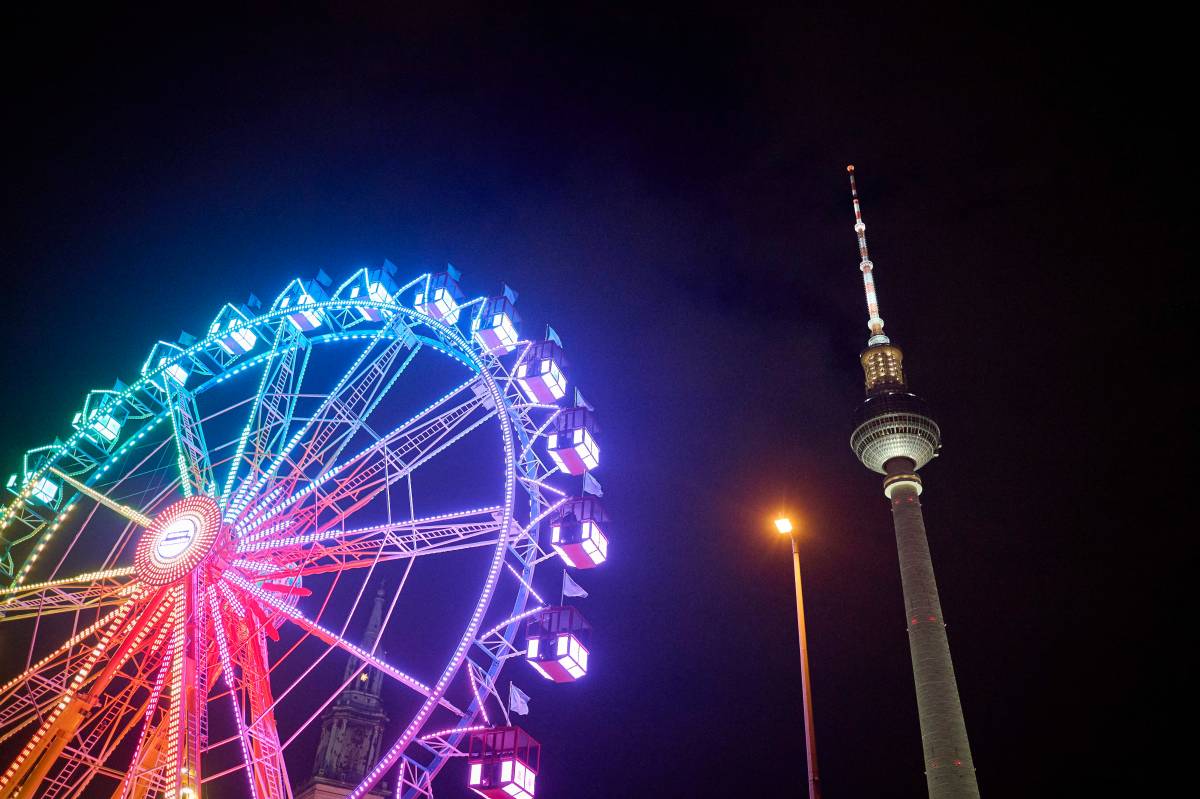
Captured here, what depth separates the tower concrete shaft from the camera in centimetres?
4069

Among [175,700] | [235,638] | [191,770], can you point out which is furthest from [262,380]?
[191,770]

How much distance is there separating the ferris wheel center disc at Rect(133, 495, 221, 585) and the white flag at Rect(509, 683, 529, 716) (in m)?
7.97

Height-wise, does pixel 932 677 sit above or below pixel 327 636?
above

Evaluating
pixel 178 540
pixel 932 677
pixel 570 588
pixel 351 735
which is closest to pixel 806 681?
pixel 570 588

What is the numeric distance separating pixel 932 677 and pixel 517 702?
88.5 ft

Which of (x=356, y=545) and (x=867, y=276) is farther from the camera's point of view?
(x=867, y=276)

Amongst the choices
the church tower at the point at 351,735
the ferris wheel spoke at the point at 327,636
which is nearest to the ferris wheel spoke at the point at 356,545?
the ferris wheel spoke at the point at 327,636

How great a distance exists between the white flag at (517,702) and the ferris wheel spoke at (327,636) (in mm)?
2135

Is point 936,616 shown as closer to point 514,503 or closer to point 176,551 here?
point 514,503

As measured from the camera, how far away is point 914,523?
50.0 metres

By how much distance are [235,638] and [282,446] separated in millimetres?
4821

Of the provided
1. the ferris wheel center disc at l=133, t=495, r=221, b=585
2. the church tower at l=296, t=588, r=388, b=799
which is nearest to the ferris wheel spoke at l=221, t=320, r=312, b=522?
the ferris wheel center disc at l=133, t=495, r=221, b=585

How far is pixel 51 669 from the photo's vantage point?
2173 cm

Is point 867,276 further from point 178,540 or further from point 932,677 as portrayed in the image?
point 178,540
